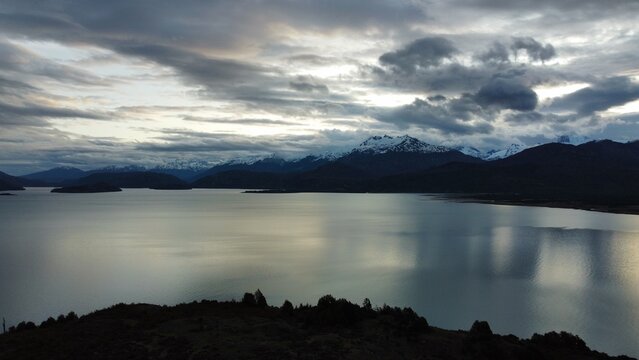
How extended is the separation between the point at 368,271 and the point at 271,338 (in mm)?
38030

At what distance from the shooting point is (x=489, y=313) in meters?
44.3

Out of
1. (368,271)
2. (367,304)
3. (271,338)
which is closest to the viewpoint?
(271,338)

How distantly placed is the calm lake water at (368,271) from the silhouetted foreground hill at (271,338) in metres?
11.6

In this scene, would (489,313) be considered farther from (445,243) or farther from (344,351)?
(445,243)

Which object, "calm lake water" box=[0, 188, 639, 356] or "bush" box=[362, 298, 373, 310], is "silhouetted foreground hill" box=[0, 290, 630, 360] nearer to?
"bush" box=[362, 298, 373, 310]

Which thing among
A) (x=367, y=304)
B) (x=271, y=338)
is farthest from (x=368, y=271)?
(x=271, y=338)

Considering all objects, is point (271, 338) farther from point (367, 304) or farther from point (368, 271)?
point (368, 271)

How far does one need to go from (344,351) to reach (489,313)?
22614mm

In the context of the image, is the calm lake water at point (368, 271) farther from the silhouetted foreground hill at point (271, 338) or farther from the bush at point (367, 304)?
the silhouetted foreground hill at point (271, 338)

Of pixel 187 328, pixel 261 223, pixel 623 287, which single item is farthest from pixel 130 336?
pixel 261 223

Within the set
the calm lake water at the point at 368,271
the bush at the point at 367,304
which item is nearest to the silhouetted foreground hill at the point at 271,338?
the bush at the point at 367,304

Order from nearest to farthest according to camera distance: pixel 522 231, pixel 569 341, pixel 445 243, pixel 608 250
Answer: pixel 569 341
pixel 608 250
pixel 445 243
pixel 522 231

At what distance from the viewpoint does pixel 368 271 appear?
6569cm

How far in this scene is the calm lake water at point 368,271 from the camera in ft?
148
